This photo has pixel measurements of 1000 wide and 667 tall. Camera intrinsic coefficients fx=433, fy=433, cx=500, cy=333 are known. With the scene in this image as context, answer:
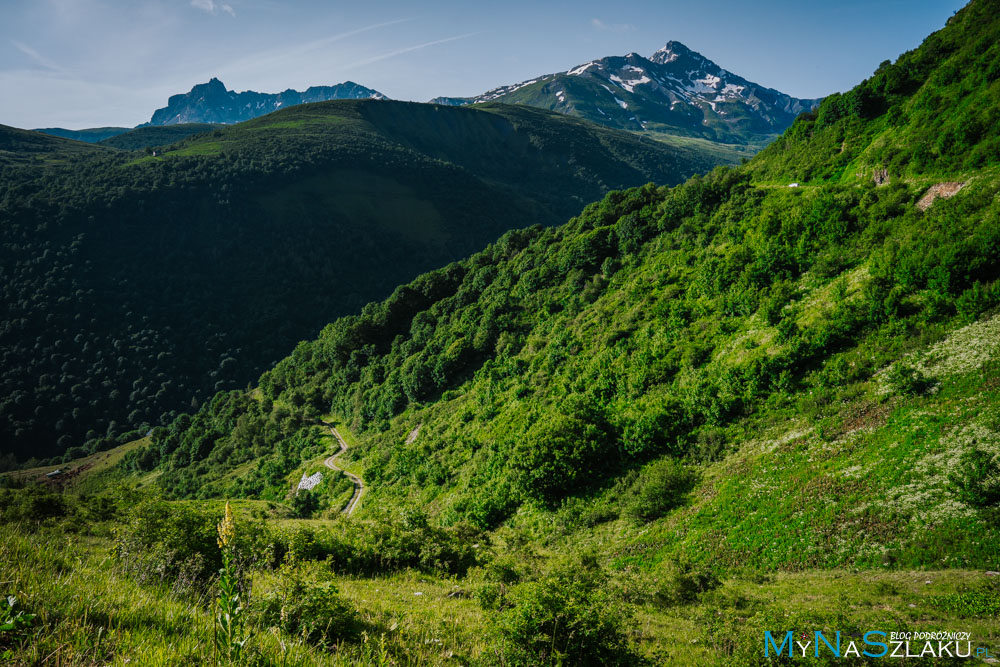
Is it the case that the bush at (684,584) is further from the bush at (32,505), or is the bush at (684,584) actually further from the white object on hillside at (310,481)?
the white object on hillside at (310,481)

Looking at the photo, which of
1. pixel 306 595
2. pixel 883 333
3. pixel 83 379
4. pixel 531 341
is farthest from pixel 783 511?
pixel 83 379

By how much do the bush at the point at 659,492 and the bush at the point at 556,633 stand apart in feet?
44.7

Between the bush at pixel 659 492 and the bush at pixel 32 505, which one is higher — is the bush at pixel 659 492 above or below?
below

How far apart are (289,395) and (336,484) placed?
44.6 meters

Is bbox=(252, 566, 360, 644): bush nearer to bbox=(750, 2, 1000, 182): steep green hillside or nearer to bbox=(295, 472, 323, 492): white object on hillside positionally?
bbox=(750, 2, 1000, 182): steep green hillside

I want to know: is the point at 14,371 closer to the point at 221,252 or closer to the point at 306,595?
the point at 221,252

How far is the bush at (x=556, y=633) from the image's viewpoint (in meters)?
7.54

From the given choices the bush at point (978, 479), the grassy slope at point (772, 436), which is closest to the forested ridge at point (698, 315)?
the grassy slope at point (772, 436)

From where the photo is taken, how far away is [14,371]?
128 meters

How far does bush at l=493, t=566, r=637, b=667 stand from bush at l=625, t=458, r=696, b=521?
13.6m

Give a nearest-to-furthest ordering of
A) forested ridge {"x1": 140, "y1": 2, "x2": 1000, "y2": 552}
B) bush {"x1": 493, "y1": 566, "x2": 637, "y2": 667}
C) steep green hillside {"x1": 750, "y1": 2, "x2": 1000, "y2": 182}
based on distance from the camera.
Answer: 1. bush {"x1": 493, "y1": 566, "x2": 637, "y2": 667}
2. forested ridge {"x1": 140, "y1": 2, "x2": 1000, "y2": 552}
3. steep green hillside {"x1": 750, "y1": 2, "x2": 1000, "y2": 182}

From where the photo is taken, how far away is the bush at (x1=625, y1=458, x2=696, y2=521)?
21094 millimetres

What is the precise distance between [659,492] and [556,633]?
15.2 meters

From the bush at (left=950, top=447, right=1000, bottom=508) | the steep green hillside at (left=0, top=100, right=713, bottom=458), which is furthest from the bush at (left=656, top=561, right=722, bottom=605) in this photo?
the steep green hillside at (left=0, top=100, right=713, bottom=458)
